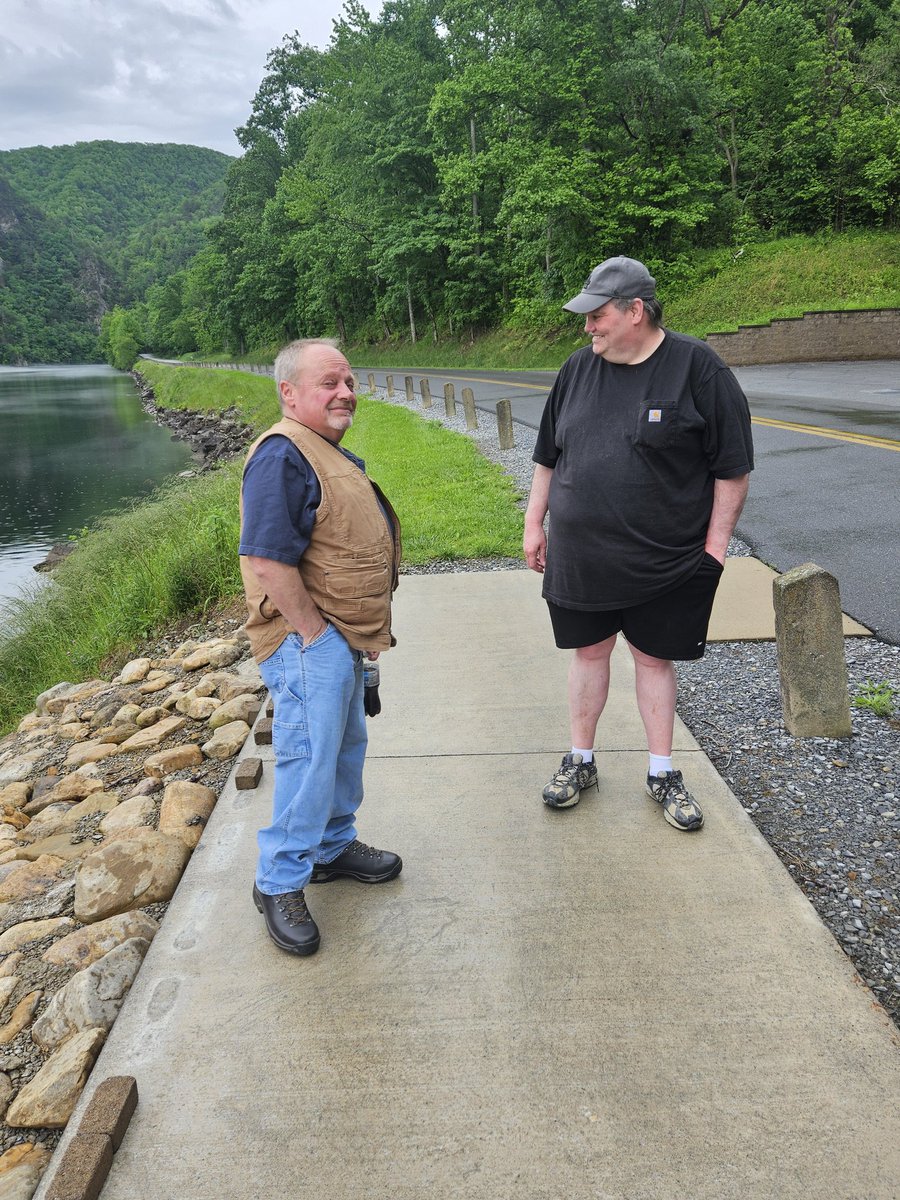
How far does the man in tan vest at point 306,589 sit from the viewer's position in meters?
2.33

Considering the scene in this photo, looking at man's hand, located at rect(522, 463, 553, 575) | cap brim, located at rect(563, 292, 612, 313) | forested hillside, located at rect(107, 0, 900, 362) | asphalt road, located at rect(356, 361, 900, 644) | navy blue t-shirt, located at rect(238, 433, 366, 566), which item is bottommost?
asphalt road, located at rect(356, 361, 900, 644)

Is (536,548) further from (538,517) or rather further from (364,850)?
(364,850)

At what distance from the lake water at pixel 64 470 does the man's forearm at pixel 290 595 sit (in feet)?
34.5

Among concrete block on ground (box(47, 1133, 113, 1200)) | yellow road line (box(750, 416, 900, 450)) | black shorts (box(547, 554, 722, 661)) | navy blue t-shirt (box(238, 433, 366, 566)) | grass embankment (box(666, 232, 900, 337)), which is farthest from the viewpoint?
grass embankment (box(666, 232, 900, 337))

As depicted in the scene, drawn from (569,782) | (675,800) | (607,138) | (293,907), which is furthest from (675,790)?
(607,138)

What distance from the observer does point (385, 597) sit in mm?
2576

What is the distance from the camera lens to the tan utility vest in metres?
Answer: 2.39

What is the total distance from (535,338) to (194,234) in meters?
151

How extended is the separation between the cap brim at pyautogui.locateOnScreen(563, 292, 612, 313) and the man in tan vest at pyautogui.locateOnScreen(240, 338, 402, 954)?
81cm

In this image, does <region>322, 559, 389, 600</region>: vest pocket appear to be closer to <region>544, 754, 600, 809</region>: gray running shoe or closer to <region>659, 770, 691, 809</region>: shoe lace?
<region>544, 754, 600, 809</region>: gray running shoe

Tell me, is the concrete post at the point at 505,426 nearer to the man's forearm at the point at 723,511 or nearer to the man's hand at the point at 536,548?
the man's hand at the point at 536,548

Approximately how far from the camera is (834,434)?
35.6 feet

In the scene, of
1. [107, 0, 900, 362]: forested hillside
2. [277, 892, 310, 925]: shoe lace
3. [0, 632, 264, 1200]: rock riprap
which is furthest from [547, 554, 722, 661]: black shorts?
[107, 0, 900, 362]: forested hillside

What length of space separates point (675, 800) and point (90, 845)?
2589 millimetres
